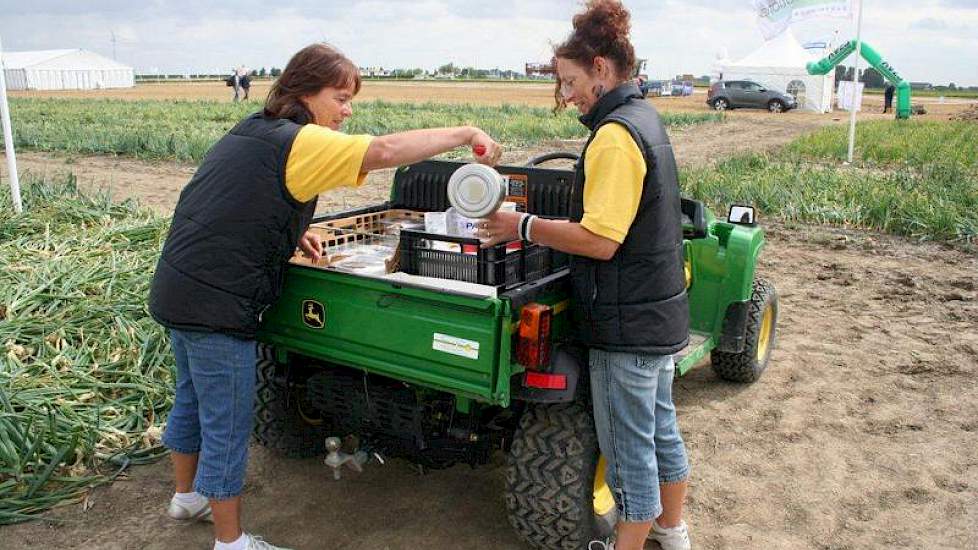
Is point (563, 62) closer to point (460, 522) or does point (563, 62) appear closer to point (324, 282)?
point (324, 282)

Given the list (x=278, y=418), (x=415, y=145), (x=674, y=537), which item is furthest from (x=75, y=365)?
(x=674, y=537)

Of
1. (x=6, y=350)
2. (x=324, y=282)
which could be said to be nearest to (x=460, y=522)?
(x=324, y=282)

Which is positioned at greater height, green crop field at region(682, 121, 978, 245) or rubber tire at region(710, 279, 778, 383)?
green crop field at region(682, 121, 978, 245)

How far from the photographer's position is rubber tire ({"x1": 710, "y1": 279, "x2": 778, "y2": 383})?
4.86 metres

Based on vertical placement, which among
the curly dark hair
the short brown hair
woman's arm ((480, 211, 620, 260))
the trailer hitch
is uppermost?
the curly dark hair

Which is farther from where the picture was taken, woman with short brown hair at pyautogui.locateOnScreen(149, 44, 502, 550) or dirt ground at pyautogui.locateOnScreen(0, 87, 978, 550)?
dirt ground at pyautogui.locateOnScreen(0, 87, 978, 550)

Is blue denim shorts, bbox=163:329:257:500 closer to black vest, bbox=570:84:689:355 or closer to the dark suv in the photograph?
black vest, bbox=570:84:689:355

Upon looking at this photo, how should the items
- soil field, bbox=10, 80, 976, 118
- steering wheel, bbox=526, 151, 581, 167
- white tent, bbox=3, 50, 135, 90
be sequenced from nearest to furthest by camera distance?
steering wheel, bbox=526, 151, 581, 167
soil field, bbox=10, 80, 976, 118
white tent, bbox=3, 50, 135, 90

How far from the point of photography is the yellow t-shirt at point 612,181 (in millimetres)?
2480

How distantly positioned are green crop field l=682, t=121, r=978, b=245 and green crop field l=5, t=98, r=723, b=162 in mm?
4652

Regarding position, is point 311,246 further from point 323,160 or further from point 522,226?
point 522,226

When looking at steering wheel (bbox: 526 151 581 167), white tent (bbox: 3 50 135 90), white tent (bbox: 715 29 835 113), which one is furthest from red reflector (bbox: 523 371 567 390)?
white tent (bbox: 3 50 135 90)

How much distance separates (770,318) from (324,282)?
3.25m

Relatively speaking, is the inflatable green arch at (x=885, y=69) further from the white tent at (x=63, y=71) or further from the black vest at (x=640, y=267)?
the white tent at (x=63, y=71)
